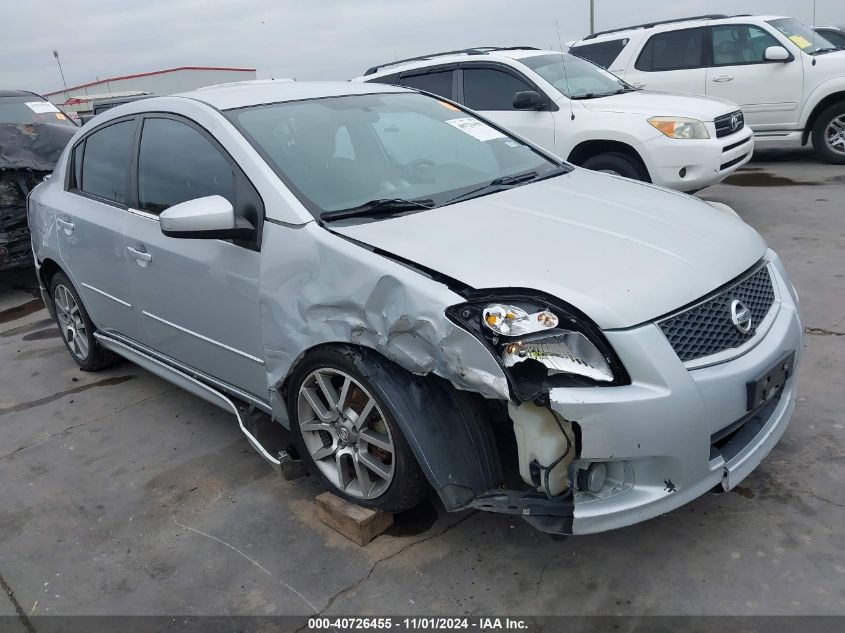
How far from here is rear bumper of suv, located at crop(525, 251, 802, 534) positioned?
2182mm

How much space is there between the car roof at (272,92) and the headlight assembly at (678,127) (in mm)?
3356

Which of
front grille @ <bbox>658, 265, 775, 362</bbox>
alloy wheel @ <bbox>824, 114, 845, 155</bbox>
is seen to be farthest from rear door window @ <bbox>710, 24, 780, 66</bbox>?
front grille @ <bbox>658, 265, 775, 362</bbox>

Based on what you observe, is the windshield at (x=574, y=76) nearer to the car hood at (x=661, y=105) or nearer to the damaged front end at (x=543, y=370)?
the car hood at (x=661, y=105)

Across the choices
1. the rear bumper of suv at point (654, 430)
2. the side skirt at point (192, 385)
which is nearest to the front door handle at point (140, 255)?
the side skirt at point (192, 385)

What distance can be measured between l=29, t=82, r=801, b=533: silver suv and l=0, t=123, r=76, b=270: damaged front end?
3741mm

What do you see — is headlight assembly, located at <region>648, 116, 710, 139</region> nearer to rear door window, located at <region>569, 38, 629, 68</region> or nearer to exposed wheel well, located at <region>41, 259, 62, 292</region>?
rear door window, located at <region>569, 38, 629, 68</region>

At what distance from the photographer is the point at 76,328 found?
4.79m

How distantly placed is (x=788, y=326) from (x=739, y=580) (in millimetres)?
924

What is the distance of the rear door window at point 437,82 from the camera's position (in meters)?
7.64

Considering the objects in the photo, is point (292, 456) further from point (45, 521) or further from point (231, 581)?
point (45, 521)

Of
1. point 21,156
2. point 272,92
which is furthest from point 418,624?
point 21,156

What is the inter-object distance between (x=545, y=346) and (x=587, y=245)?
1.60 feet

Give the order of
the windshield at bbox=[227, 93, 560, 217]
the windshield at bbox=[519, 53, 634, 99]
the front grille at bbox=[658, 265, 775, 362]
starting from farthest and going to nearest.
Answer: the windshield at bbox=[519, 53, 634, 99], the windshield at bbox=[227, 93, 560, 217], the front grille at bbox=[658, 265, 775, 362]

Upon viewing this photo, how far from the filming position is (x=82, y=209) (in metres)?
4.17
